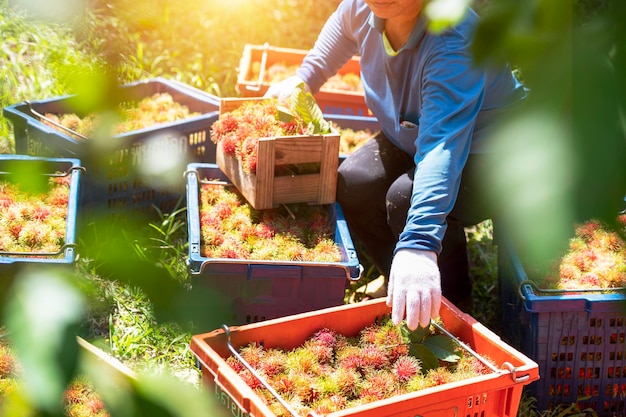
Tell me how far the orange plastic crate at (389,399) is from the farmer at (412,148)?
166 millimetres

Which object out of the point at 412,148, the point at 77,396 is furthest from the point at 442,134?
the point at 77,396

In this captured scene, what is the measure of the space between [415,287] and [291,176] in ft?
2.44

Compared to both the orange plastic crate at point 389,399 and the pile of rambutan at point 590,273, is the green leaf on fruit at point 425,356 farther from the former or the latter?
the pile of rambutan at point 590,273

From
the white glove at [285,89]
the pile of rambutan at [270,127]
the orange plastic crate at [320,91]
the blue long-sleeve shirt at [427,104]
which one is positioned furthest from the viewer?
the orange plastic crate at [320,91]

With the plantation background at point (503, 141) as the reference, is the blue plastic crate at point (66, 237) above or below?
below

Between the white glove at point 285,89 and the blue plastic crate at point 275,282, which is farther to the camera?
the white glove at point 285,89

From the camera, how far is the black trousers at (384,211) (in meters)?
2.59

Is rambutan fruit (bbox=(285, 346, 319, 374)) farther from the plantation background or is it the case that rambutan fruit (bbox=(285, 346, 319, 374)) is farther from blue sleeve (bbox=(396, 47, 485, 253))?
the plantation background

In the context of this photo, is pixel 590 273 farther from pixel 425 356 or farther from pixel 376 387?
pixel 376 387

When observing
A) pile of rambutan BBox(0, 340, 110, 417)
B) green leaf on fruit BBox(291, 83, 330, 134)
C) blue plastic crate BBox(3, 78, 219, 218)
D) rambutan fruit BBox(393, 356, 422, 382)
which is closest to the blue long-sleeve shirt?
green leaf on fruit BBox(291, 83, 330, 134)

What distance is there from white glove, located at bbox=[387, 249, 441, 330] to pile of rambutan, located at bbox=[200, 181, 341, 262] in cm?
48

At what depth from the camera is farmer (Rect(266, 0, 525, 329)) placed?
1993mm

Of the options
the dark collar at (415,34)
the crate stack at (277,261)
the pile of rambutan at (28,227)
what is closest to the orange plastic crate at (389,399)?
the crate stack at (277,261)

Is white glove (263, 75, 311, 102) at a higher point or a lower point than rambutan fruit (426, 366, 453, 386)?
higher
